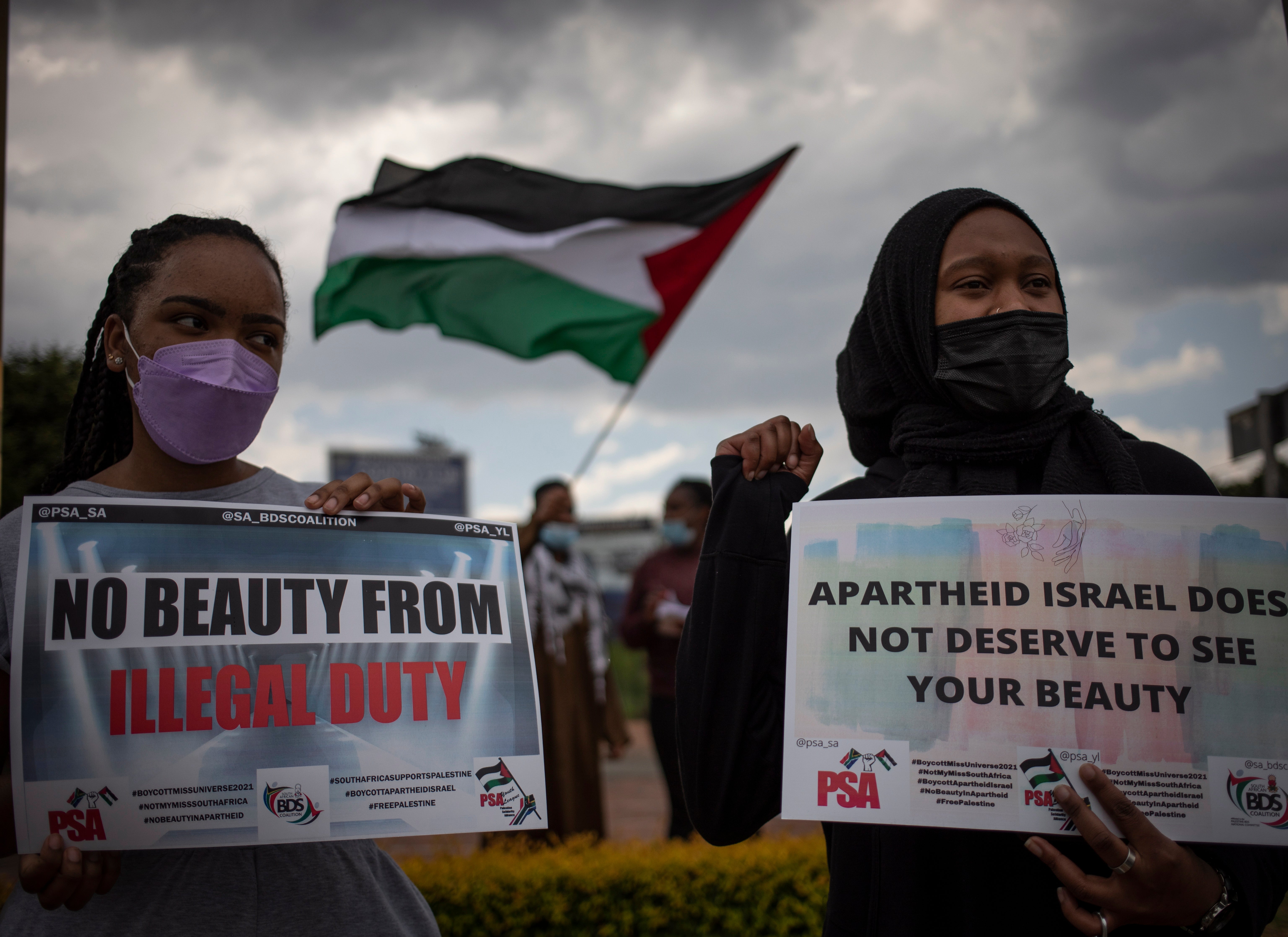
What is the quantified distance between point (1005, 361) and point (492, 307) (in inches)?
200

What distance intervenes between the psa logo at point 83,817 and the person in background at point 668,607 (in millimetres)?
3916

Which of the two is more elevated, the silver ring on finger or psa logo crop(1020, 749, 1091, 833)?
psa logo crop(1020, 749, 1091, 833)

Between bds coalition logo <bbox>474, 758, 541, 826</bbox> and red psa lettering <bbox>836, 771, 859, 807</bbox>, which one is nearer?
red psa lettering <bbox>836, 771, 859, 807</bbox>

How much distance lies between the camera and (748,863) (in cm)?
396

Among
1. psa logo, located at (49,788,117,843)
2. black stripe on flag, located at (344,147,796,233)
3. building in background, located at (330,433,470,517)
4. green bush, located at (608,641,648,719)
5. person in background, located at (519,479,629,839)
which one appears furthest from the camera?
green bush, located at (608,641,648,719)

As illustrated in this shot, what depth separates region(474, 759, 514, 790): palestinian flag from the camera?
159 cm

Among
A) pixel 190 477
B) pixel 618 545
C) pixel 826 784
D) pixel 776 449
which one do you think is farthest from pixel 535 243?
pixel 618 545

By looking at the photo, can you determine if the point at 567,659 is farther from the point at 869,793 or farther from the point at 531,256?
the point at 869,793

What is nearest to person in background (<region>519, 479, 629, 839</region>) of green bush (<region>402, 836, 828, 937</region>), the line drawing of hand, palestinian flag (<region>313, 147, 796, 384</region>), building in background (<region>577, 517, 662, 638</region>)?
palestinian flag (<region>313, 147, 796, 384</region>)

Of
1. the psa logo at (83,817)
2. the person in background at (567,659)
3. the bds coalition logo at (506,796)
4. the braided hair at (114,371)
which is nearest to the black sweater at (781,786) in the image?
the bds coalition logo at (506,796)

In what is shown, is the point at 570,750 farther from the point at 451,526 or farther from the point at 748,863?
the point at 451,526

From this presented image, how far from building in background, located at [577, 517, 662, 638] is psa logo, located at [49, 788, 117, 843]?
94.4 feet

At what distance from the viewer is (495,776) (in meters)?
1.60

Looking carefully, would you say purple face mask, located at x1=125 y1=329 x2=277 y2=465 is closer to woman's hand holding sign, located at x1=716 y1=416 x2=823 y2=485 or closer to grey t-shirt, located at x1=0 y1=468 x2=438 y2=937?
grey t-shirt, located at x1=0 y1=468 x2=438 y2=937
